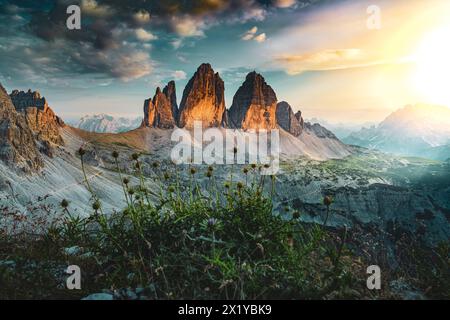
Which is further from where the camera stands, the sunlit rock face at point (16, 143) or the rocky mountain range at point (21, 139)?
the rocky mountain range at point (21, 139)

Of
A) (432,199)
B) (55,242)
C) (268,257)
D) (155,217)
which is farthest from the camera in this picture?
(432,199)

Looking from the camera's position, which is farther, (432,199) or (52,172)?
(52,172)

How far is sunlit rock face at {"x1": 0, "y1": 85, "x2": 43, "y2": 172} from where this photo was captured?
360 feet

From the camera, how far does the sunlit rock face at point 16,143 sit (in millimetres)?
109812

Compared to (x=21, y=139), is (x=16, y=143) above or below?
below

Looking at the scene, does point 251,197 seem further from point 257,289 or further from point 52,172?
point 52,172

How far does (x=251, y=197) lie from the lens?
6.01 m

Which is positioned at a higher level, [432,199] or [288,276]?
[288,276]

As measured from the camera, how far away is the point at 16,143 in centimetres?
11775

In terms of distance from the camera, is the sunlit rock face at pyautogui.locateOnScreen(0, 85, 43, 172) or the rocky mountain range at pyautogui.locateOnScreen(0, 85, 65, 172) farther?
the rocky mountain range at pyautogui.locateOnScreen(0, 85, 65, 172)

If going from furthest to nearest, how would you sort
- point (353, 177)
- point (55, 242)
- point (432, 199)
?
point (353, 177) < point (432, 199) < point (55, 242)

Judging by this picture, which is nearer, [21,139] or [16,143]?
[16,143]
